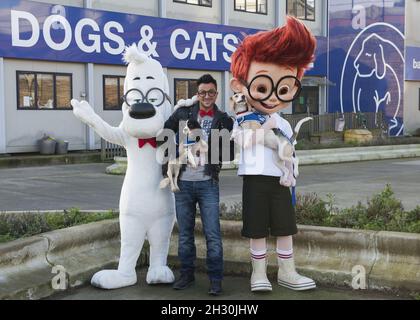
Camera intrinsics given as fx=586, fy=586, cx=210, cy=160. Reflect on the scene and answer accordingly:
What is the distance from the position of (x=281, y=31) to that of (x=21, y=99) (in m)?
14.2

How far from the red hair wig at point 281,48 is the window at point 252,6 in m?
19.1

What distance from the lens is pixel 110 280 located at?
5133 millimetres

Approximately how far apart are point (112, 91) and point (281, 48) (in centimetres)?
1530

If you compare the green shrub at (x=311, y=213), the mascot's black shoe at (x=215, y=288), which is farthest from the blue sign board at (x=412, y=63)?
the mascot's black shoe at (x=215, y=288)

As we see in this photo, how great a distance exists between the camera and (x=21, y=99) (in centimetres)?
1783

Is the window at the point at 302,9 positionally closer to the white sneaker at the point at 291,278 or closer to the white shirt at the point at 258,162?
the white shirt at the point at 258,162

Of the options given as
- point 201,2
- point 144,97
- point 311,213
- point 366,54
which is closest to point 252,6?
point 201,2

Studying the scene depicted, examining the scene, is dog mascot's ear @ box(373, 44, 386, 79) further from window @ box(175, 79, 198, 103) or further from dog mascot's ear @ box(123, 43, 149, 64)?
dog mascot's ear @ box(123, 43, 149, 64)

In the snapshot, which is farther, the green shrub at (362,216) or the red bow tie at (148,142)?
the green shrub at (362,216)

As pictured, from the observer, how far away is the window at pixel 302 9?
26.2 metres

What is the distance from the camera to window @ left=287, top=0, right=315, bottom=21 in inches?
1030

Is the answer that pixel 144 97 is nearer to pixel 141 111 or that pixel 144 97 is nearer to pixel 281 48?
pixel 141 111
